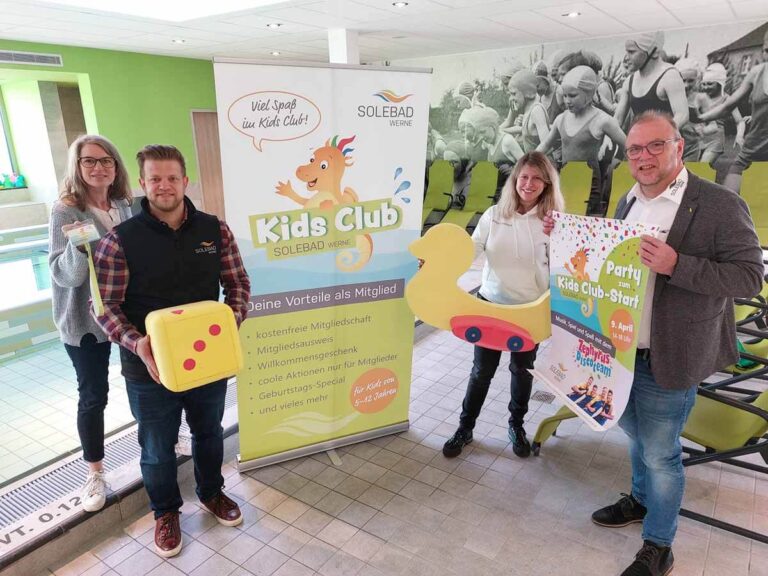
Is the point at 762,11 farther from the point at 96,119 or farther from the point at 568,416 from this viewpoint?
the point at 96,119

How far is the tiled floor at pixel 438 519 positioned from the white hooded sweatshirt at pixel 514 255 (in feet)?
2.91

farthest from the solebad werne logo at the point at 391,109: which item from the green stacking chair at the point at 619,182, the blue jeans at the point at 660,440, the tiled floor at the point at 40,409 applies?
the green stacking chair at the point at 619,182

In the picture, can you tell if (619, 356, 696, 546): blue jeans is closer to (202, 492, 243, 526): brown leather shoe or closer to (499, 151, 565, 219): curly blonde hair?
(499, 151, 565, 219): curly blonde hair

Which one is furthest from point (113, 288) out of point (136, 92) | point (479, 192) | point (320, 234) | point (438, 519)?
point (479, 192)

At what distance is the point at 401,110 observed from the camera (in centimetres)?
231

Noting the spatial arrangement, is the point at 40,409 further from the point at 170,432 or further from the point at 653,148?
the point at 653,148

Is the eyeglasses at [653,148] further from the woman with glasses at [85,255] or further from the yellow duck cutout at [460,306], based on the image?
the woman with glasses at [85,255]

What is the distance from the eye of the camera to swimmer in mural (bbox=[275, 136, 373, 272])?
2.17 metres

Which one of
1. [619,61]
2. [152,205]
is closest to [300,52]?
[619,61]

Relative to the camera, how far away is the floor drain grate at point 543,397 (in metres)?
3.20

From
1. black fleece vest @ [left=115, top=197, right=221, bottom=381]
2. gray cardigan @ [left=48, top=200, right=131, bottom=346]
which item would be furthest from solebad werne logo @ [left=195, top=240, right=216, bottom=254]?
gray cardigan @ [left=48, top=200, right=131, bottom=346]

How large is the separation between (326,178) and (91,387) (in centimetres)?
129

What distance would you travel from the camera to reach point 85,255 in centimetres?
182

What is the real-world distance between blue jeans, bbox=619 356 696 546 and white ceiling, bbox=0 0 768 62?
413 cm
